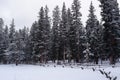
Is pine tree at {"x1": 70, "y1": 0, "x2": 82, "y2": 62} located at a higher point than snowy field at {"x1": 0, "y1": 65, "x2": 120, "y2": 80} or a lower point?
higher

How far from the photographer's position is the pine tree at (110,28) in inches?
1508

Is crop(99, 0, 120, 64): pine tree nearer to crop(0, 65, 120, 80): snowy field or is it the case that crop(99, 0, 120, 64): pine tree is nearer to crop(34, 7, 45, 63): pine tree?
crop(0, 65, 120, 80): snowy field

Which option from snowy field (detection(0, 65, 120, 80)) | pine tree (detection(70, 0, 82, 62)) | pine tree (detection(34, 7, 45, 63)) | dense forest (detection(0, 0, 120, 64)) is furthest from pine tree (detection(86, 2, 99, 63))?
snowy field (detection(0, 65, 120, 80))

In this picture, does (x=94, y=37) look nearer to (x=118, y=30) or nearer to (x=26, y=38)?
(x=118, y=30)

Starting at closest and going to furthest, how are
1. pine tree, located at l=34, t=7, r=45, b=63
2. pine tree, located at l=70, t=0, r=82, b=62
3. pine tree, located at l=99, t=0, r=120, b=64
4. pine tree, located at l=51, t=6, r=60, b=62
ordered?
pine tree, located at l=99, t=0, r=120, b=64
pine tree, located at l=70, t=0, r=82, b=62
pine tree, located at l=34, t=7, r=45, b=63
pine tree, located at l=51, t=6, r=60, b=62

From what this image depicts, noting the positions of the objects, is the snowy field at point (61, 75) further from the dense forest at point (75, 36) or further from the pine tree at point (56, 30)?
the pine tree at point (56, 30)

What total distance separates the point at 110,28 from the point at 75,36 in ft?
41.8

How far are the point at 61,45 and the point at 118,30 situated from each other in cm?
2510

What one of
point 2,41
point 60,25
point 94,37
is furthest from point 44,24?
point 2,41

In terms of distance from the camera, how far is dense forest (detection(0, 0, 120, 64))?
3888 cm

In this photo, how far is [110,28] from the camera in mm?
38562

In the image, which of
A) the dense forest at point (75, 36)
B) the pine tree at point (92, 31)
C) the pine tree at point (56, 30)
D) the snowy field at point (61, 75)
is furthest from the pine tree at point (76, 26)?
A: the snowy field at point (61, 75)

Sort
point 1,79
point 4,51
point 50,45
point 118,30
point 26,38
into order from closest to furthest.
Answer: point 1,79 → point 118,30 → point 50,45 → point 4,51 → point 26,38

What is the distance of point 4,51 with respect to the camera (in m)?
72.8
